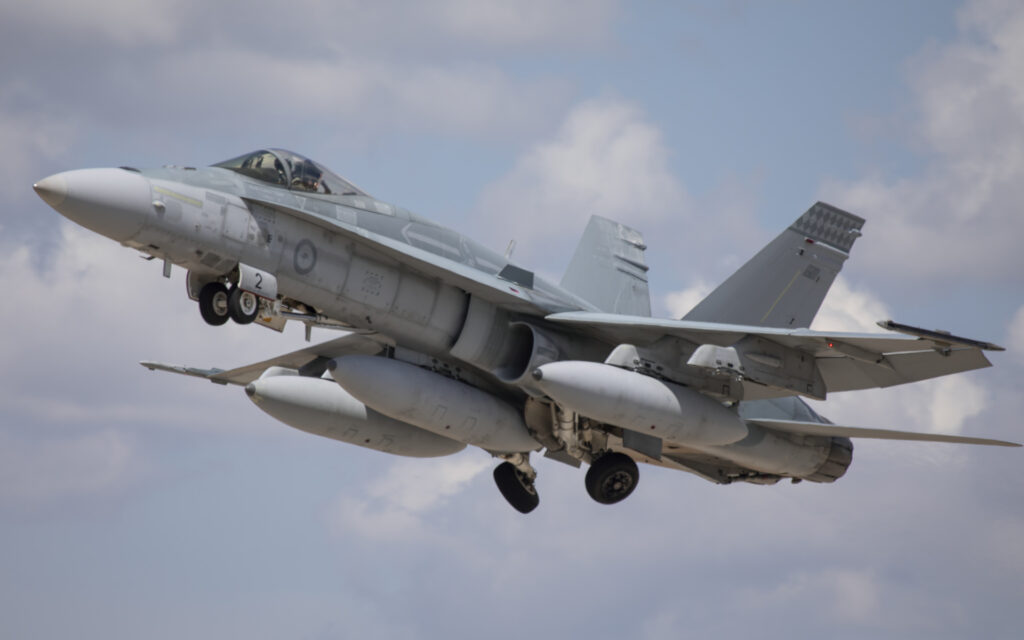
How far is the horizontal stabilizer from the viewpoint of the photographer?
18.8 m

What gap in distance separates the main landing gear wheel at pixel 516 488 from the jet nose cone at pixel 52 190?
8517 mm

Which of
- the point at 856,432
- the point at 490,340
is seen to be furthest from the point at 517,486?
the point at 856,432

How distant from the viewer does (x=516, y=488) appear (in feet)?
68.6

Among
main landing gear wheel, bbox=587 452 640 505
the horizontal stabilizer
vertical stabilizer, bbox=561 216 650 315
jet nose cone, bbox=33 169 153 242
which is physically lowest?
jet nose cone, bbox=33 169 153 242

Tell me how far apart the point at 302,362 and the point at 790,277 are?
25.3 ft

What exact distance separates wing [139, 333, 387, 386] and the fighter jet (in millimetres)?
51

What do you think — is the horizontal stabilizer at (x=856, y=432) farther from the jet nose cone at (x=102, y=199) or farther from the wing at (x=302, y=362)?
the jet nose cone at (x=102, y=199)

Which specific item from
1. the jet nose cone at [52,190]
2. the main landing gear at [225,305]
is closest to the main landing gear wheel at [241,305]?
the main landing gear at [225,305]

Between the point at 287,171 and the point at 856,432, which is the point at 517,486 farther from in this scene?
the point at 287,171

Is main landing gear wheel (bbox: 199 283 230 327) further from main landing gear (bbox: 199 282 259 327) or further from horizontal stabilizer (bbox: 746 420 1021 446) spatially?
horizontal stabilizer (bbox: 746 420 1021 446)

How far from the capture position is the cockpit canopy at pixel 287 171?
54.7 ft

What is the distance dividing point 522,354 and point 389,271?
7.33ft

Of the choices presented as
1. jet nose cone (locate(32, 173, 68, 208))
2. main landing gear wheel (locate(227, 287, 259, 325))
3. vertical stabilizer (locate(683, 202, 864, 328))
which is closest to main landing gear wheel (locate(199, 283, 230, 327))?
main landing gear wheel (locate(227, 287, 259, 325))

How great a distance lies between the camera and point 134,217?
15.3 m
